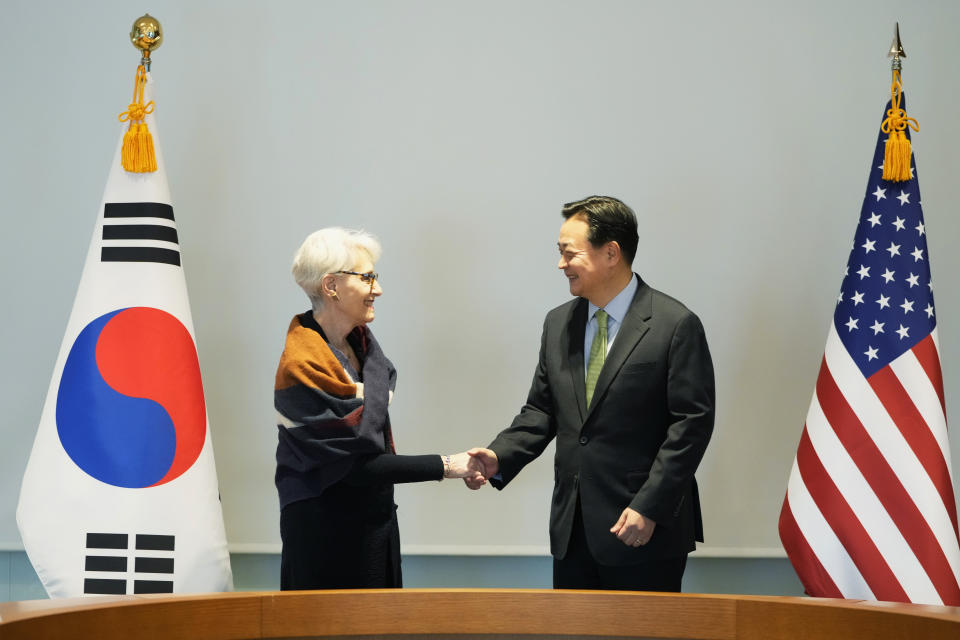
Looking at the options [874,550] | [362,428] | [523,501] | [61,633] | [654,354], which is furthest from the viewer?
[523,501]

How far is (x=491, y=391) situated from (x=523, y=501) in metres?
0.40

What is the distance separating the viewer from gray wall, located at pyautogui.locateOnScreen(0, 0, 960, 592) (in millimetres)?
3473

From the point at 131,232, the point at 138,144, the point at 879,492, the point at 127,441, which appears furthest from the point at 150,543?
the point at 879,492

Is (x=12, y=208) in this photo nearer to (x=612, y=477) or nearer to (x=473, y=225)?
(x=473, y=225)

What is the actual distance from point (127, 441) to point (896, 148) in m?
2.46

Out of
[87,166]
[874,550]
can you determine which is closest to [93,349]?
[87,166]

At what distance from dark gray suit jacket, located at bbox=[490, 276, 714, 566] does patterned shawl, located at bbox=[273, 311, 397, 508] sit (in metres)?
0.53

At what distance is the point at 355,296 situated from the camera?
2.65 metres

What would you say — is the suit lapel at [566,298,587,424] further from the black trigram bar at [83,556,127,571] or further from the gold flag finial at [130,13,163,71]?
the gold flag finial at [130,13,163,71]

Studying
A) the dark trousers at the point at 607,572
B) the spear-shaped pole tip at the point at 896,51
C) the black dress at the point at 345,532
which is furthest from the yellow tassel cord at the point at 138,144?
the spear-shaped pole tip at the point at 896,51

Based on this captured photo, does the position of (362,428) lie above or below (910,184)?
below

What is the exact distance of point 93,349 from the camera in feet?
9.79

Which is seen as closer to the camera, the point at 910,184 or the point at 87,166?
the point at 910,184

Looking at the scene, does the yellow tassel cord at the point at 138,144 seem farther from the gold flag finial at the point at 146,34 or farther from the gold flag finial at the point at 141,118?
the gold flag finial at the point at 146,34
